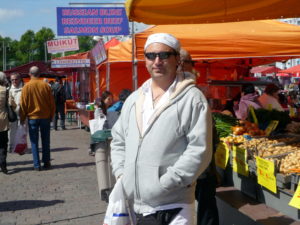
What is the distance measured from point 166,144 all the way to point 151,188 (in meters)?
0.27

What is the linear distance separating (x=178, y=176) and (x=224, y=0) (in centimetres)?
263

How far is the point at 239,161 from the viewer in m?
4.64

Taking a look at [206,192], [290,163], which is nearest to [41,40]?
[206,192]

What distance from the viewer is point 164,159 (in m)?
2.62

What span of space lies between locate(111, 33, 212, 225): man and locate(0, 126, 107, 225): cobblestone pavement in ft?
9.76

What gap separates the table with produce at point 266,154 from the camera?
377 centimetres

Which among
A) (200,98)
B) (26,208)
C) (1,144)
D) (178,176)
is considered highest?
(200,98)

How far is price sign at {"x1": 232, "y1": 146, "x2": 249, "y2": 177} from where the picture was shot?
4477mm

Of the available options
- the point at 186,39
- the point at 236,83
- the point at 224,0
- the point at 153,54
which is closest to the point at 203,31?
the point at 186,39

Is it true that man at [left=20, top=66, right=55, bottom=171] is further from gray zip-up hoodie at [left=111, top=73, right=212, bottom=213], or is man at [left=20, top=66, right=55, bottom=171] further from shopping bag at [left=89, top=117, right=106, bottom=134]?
gray zip-up hoodie at [left=111, top=73, right=212, bottom=213]

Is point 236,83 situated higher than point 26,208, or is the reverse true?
point 236,83

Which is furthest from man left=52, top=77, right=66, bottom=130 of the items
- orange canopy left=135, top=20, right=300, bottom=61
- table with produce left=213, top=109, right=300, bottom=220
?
table with produce left=213, top=109, right=300, bottom=220

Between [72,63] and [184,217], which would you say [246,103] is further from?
[72,63]

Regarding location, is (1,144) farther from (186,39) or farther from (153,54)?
(153,54)
